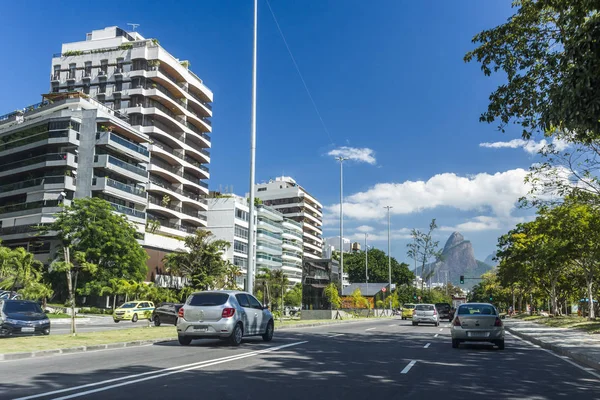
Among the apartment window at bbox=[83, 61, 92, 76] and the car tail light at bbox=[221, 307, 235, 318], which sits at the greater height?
the apartment window at bbox=[83, 61, 92, 76]

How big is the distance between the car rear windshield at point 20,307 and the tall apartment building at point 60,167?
3529 cm

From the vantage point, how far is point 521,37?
17.5 meters

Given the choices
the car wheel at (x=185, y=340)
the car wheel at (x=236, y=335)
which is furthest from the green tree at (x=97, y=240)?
the car wheel at (x=236, y=335)

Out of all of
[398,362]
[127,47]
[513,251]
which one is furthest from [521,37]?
[127,47]

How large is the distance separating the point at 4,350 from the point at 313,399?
31.0 feet

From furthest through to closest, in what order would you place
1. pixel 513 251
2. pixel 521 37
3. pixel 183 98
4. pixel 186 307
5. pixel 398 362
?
1. pixel 183 98
2. pixel 513 251
3. pixel 521 37
4. pixel 186 307
5. pixel 398 362

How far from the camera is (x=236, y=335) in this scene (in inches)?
632

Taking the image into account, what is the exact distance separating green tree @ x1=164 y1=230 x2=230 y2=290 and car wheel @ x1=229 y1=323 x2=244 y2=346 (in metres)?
40.6

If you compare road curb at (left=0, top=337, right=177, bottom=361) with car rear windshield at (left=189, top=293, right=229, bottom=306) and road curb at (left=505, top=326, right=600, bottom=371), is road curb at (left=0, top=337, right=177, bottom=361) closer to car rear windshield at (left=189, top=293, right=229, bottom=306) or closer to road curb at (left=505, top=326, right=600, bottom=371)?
car rear windshield at (left=189, top=293, right=229, bottom=306)

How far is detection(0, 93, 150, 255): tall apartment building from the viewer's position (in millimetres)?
54844

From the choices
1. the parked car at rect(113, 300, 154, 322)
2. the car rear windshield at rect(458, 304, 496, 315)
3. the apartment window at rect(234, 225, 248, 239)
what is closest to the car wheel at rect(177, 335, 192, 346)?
the car rear windshield at rect(458, 304, 496, 315)

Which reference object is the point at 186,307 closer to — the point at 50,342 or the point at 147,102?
the point at 50,342

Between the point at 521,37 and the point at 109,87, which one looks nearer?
the point at 521,37

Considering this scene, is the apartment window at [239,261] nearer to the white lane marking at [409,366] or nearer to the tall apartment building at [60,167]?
the tall apartment building at [60,167]
